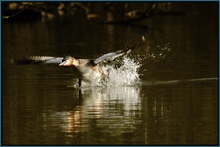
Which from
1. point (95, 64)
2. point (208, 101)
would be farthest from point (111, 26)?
point (208, 101)

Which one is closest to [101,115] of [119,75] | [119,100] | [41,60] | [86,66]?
[119,100]

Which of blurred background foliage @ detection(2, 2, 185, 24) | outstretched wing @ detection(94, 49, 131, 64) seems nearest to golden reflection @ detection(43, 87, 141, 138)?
outstretched wing @ detection(94, 49, 131, 64)

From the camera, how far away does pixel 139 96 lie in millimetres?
14148

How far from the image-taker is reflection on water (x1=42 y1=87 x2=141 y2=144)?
11352mm

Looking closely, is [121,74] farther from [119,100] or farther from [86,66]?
[119,100]

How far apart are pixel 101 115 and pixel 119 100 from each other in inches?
58.4

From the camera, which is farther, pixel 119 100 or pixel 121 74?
pixel 121 74

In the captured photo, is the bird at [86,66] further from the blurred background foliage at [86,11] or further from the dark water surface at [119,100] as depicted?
the blurred background foliage at [86,11]

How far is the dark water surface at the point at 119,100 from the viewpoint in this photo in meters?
11.0

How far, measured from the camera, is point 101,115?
488 inches

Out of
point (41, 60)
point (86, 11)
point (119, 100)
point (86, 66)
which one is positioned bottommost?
point (119, 100)

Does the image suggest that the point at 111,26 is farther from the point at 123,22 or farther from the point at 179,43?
the point at 179,43

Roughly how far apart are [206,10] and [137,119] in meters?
30.9

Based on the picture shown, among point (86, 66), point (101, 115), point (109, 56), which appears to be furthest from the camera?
point (86, 66)
